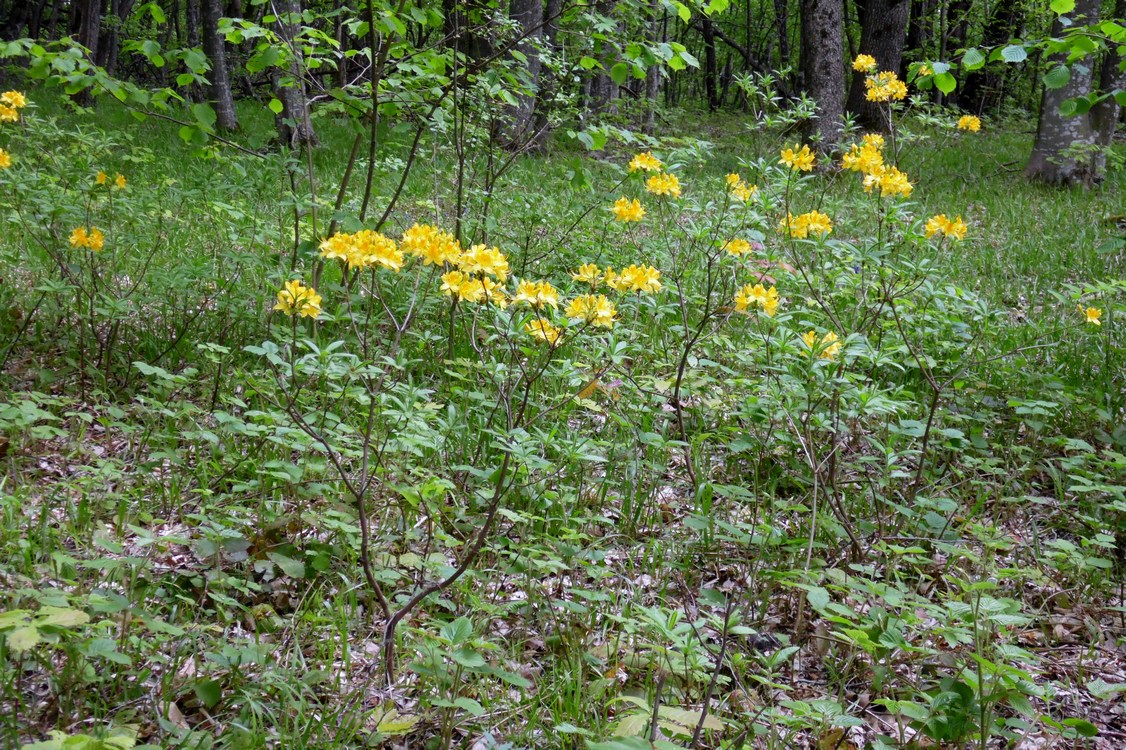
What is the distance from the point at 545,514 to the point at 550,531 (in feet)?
0.33

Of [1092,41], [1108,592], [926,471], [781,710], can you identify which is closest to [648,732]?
[781,710]

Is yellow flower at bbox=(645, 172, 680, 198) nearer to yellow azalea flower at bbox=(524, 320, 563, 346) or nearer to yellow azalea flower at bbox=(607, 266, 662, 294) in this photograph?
yellow azalea flower at bbox=(607, 266, 662, 294)

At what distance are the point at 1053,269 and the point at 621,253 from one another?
314 centimetres

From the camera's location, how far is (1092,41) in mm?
2512

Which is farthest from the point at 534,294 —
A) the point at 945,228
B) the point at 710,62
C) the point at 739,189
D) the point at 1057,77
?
the point at 710,62

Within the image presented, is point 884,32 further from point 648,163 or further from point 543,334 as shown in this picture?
point 543,334

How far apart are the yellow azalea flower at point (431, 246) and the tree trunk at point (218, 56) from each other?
24.0ft

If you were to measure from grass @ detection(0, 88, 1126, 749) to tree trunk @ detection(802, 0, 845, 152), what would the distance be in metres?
5.07

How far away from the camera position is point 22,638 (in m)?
1.27

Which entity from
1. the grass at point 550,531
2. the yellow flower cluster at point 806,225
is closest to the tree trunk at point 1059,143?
the grass at point 550,531

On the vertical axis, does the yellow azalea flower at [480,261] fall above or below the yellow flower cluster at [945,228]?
below

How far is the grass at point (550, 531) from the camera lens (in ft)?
5.78

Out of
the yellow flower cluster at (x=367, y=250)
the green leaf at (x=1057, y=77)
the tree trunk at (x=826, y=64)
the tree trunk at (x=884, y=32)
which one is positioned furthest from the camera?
the tree trunk at (x=884, y=32)

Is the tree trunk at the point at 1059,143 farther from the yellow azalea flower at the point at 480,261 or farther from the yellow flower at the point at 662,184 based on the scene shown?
the yellow azalea flower at the point at 480,261
